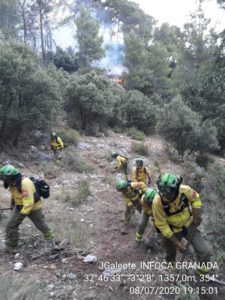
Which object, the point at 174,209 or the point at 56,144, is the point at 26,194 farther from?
the point at 56,144

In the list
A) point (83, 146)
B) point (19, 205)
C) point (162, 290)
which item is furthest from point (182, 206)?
point (83, 146)

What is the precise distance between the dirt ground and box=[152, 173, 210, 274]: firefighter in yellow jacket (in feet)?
1.62

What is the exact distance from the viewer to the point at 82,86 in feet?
64.6

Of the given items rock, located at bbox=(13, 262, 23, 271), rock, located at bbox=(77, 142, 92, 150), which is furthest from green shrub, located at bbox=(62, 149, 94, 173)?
rock, located at bbox=(13, 262, 23, 271)

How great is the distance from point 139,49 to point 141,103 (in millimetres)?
11680

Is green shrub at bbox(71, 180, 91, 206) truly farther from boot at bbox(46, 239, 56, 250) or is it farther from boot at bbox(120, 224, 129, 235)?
boot at bbox(46, 239, 56, 250)

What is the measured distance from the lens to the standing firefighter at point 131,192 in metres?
7.48

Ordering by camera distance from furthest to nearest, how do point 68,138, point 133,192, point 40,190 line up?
point 68,138 < point 133,192 < point 40,190

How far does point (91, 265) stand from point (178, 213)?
1748 mm

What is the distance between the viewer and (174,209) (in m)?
4.90

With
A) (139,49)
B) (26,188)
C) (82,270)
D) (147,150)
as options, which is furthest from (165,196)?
(139,49)

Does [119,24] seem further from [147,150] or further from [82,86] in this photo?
[147,150]

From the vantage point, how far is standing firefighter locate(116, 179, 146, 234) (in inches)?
295

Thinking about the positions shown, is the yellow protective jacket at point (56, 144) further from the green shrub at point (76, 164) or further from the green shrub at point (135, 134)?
the green shrub at point (135, 134)
